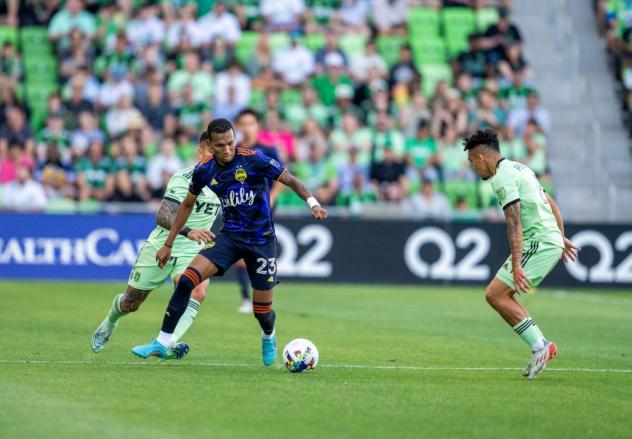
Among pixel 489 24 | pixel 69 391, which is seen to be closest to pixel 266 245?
pixel 69 391

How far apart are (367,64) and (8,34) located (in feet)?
25.5

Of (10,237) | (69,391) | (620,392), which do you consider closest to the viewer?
(69,391)

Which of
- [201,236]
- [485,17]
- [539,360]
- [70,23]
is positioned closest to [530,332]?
[539,360]

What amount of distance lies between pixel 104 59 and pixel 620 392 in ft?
57.3

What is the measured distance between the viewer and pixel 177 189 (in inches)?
478

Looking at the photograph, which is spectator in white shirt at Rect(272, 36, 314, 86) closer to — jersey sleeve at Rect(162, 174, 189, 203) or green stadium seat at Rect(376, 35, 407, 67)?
green stadium seat at Rect(376, 35, 407, 67)

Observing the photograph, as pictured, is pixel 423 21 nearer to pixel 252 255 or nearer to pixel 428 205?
pixel 428 205

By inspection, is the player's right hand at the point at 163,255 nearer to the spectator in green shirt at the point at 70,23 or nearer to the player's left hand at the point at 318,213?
the player's left hand at the point at 318,213

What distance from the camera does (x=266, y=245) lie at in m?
11.1

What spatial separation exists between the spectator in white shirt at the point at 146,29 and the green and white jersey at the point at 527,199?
15913 mm

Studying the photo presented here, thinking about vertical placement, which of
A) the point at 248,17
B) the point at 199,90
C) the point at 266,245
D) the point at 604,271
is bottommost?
the point at 604,271

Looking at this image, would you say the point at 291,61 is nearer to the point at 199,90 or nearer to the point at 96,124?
the point at 199,90

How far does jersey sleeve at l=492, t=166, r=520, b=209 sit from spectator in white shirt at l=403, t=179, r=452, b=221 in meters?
11.8

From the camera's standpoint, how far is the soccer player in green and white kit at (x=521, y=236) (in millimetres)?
10977
